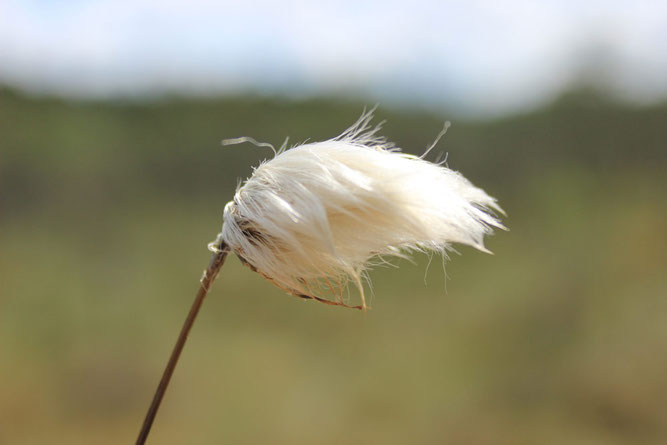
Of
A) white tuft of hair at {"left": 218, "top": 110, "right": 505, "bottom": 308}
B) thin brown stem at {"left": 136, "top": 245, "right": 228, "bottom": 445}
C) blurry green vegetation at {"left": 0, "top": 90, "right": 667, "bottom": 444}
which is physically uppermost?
white tuft of hair at {"left": 218, "top": 110, "right": 505, "bottom": 308}

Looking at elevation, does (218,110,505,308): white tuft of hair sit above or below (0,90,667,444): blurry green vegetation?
above

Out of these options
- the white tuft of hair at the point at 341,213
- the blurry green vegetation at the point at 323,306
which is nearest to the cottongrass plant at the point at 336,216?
the white tuft of hair at the point at 341,213

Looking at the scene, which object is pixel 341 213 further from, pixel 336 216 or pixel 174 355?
pixel 174 355

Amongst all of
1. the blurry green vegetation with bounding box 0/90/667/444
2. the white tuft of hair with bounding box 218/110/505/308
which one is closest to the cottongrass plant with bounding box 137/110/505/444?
the white tuft of hair with bounding box 218/110/505/308

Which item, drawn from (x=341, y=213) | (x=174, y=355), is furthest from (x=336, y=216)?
(x=174, y=355)

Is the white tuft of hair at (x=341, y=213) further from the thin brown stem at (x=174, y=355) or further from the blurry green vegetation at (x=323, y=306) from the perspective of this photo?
the blurry green vegetation at (x=323, y=306)

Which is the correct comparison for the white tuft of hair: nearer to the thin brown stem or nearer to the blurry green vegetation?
the thin brown stem
